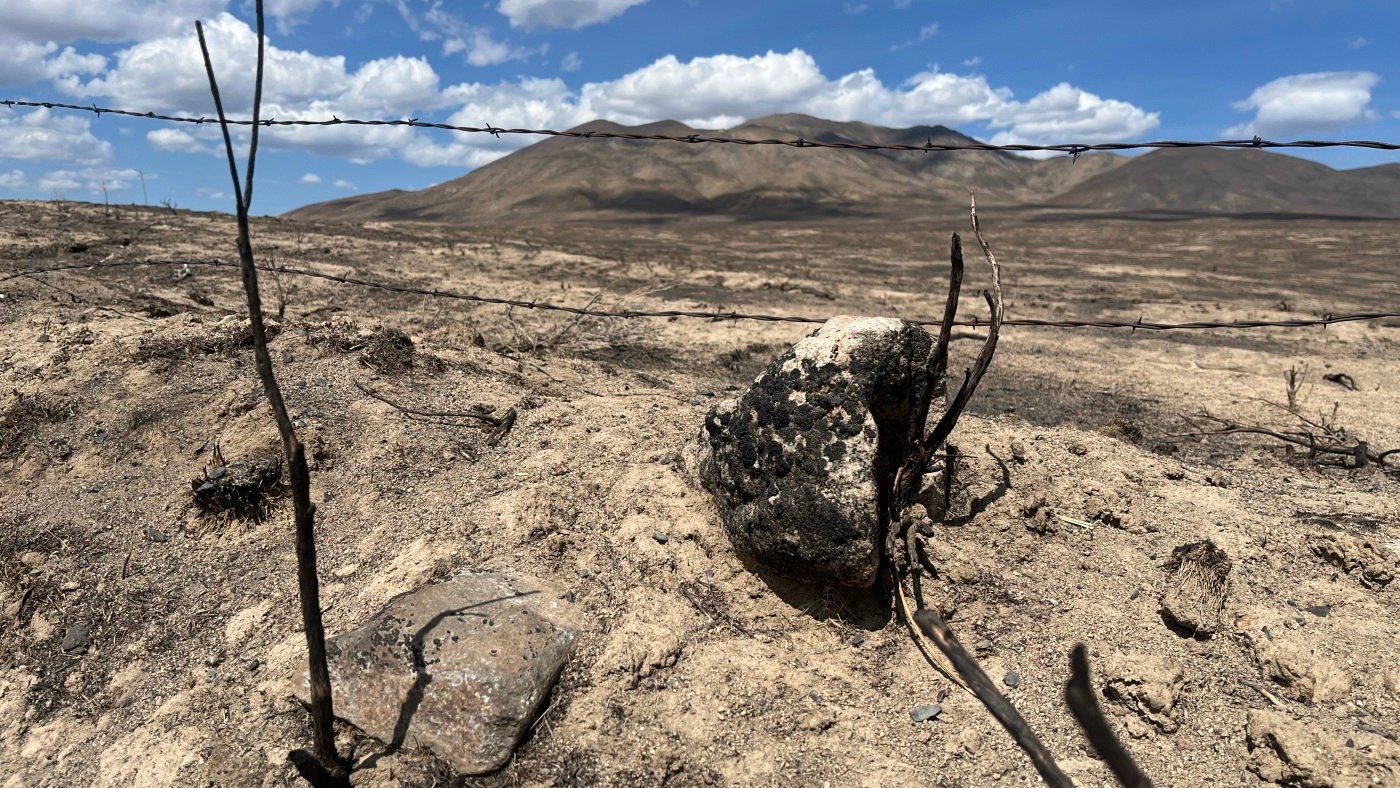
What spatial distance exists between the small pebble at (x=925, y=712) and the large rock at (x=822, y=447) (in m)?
0.56

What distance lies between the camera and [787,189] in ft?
281

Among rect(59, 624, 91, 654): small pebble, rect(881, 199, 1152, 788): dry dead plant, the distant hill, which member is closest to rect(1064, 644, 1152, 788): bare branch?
rect(881, 199, 1152, 788): dry dead plant

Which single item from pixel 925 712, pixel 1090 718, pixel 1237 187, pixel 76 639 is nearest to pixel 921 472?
pixel 925 712

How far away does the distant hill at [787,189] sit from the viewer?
76.8 meters

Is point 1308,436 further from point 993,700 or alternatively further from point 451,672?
point 451,672

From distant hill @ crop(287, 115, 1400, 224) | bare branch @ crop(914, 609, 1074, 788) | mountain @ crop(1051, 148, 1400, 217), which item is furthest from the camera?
mountain @ crop(1051, 148, 1400, 217)

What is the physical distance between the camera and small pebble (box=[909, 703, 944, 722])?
3.05 meters

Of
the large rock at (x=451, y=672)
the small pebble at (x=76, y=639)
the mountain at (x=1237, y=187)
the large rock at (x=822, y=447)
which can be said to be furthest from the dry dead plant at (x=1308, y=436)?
the mountain at (x=1237, y=187)

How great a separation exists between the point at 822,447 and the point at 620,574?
46.4 inches

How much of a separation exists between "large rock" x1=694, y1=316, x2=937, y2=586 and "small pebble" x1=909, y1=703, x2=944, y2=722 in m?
0.56

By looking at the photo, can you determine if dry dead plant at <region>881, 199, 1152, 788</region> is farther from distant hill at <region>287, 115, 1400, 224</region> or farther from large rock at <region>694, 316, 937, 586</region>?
distant hill at <region>287, 115, 1400, 224</region>

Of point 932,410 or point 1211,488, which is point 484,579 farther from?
point 1211,488

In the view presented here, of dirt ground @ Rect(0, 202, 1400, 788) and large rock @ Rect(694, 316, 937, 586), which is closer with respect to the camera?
dirt ground @ Rect(0, 202, 1400, 788)

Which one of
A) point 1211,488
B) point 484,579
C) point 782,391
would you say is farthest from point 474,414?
point 1211,488
